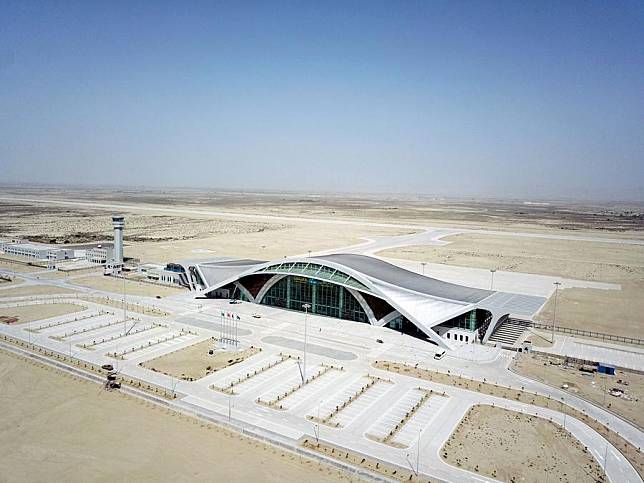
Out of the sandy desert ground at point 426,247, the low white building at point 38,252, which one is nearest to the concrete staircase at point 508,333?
the sandy desert ground at point 426,247

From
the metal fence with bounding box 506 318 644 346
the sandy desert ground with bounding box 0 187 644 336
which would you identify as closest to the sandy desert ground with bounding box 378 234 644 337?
the sandy desert ground with bounding box 0 187 644 336

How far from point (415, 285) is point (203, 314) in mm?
23762

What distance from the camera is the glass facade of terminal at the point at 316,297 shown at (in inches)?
2200

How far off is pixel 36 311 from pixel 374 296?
37308 millimetres

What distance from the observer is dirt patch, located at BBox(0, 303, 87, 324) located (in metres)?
53.8

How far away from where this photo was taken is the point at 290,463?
27.4 m

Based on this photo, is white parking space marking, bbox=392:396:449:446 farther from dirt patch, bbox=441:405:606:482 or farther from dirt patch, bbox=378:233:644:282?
dirt patch, bbox=378:233:644:282

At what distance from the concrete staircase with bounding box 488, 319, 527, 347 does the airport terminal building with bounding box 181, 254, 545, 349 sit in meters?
1.12

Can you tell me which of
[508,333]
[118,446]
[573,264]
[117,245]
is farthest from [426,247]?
[118,446]

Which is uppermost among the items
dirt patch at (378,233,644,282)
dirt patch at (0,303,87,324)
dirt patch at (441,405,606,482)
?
dirt patch at (378,233,644,282)

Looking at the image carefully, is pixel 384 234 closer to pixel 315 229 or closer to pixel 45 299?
pixel 315 229

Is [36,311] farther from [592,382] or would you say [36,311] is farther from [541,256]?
[541,256]

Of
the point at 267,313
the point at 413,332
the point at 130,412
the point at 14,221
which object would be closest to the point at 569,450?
the point at 413,332

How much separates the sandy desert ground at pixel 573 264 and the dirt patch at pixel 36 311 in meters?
54.5
